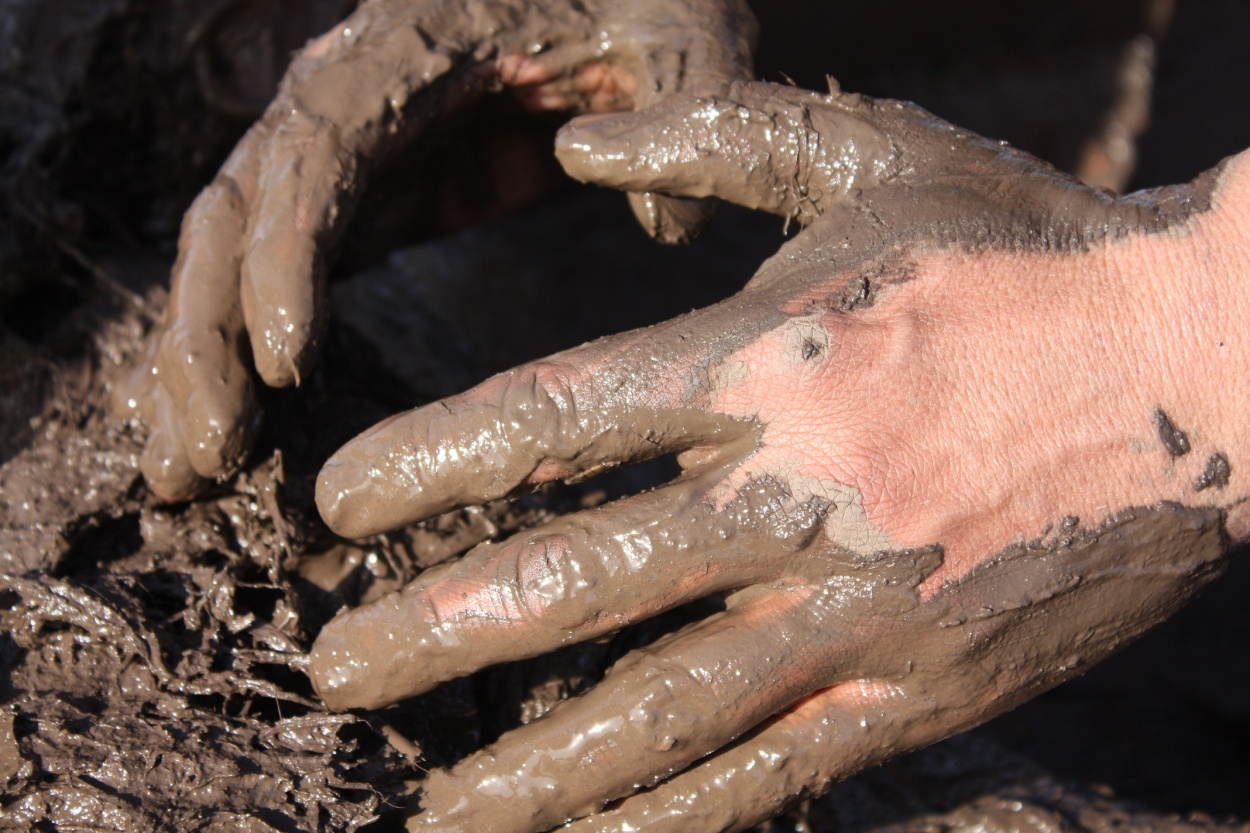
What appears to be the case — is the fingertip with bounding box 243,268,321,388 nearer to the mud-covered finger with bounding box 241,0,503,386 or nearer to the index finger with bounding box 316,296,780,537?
the mud-covered finger with bounding box 241,0,503,386

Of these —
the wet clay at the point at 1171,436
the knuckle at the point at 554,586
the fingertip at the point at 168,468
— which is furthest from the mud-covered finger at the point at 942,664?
the fingertip at the point at 168,468

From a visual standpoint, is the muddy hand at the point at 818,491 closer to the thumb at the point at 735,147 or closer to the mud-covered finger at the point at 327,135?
the thumb at the point at 735,147

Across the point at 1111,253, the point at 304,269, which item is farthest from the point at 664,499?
the point at 1111,253

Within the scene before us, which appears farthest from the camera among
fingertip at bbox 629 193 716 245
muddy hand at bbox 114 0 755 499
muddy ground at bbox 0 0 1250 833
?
fingertip at bbox 629 193 716 245

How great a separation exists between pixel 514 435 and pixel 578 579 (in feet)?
0.86

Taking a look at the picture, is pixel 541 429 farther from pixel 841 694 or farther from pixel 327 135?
pixel 327 135

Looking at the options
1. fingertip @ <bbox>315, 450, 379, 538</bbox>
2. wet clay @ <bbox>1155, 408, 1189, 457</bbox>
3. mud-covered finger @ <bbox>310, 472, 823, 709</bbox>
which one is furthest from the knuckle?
wet clay @ <bbox>1155, 408, 1189, 457</bbox>

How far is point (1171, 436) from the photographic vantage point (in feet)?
5.72

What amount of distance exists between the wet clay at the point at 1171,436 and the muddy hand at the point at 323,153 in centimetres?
98

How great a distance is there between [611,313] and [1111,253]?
7.31ft

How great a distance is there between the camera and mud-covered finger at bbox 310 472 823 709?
1.58 m

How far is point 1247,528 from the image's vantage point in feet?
5.92

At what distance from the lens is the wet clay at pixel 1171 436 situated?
1.74 m

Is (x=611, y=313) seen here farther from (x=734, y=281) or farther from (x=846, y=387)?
(x=846, y=387)
